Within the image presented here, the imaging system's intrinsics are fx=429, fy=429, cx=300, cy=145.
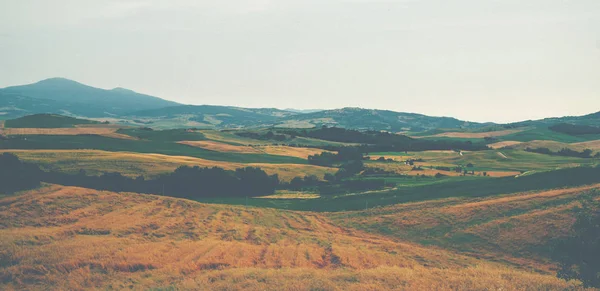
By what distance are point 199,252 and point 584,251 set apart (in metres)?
27.1

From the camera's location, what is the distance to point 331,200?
79.4 metres

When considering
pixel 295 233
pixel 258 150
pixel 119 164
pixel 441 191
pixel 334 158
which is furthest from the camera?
pixel 258 150

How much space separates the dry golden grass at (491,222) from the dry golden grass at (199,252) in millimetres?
4222

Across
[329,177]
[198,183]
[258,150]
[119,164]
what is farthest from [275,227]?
[258,150]

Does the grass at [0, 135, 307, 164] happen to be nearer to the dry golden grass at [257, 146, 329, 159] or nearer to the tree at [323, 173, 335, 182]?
the dry golden grass at [257, 146, 329, 159]

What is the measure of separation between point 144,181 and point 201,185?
12.0 metres

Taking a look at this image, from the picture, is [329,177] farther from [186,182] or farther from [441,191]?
[441,191]

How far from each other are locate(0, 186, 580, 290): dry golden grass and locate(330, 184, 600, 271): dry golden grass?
4.22 m

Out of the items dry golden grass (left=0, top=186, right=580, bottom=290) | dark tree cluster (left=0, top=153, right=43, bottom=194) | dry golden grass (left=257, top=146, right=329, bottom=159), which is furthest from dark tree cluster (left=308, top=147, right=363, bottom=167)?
dark tree cluster (left=0, top=153, right=43, bottom=194)

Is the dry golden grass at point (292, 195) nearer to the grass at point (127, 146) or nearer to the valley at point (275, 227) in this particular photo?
the valley at point (275, 227)

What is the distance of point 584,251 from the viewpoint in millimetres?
25891

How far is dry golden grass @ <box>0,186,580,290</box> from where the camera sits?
2528cm

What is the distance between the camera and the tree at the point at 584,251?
24.8 m

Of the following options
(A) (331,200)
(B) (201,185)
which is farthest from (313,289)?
(B) (201,185)
